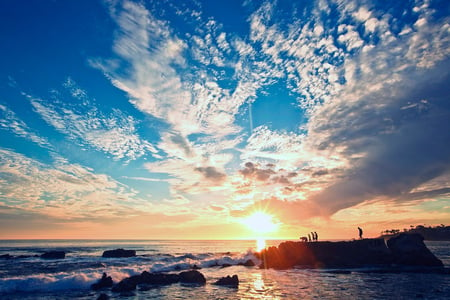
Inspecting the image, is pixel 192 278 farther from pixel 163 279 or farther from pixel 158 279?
pixel 158 279

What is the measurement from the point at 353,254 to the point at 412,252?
10221 millimetres

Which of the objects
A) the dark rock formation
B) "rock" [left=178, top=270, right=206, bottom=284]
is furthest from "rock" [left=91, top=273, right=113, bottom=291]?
the dark rock formation

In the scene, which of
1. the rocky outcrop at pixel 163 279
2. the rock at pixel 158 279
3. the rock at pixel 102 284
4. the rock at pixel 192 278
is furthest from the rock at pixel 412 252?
the rock at pixel 102 284

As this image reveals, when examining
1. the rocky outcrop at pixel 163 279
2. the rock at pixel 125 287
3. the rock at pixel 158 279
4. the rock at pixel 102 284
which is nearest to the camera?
the rock at pixel 125 287

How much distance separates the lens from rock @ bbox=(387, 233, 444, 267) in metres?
46.6

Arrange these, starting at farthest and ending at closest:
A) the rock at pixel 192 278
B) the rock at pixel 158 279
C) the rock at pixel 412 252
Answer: the rock at pixel 412 252, the rock at pixel 192 278, the rock at pixel 158 279

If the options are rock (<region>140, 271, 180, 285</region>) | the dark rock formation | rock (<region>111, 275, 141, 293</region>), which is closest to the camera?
rock (<region>111, 275, 141, 293</region>)

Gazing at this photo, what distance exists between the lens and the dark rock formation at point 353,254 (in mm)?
47938

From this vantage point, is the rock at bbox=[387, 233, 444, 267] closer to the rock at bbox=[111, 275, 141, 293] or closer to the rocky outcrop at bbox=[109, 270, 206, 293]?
the rocky outcrop at bbox=[109, 270, 206, 293]

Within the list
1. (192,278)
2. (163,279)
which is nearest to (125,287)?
(163,279)

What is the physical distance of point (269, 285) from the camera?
99.5 feet

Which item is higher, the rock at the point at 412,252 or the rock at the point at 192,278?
the rock at the point at 412,252

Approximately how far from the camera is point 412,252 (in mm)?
47969

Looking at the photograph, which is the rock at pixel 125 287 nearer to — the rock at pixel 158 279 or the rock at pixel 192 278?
the rock at pixel 158 279
